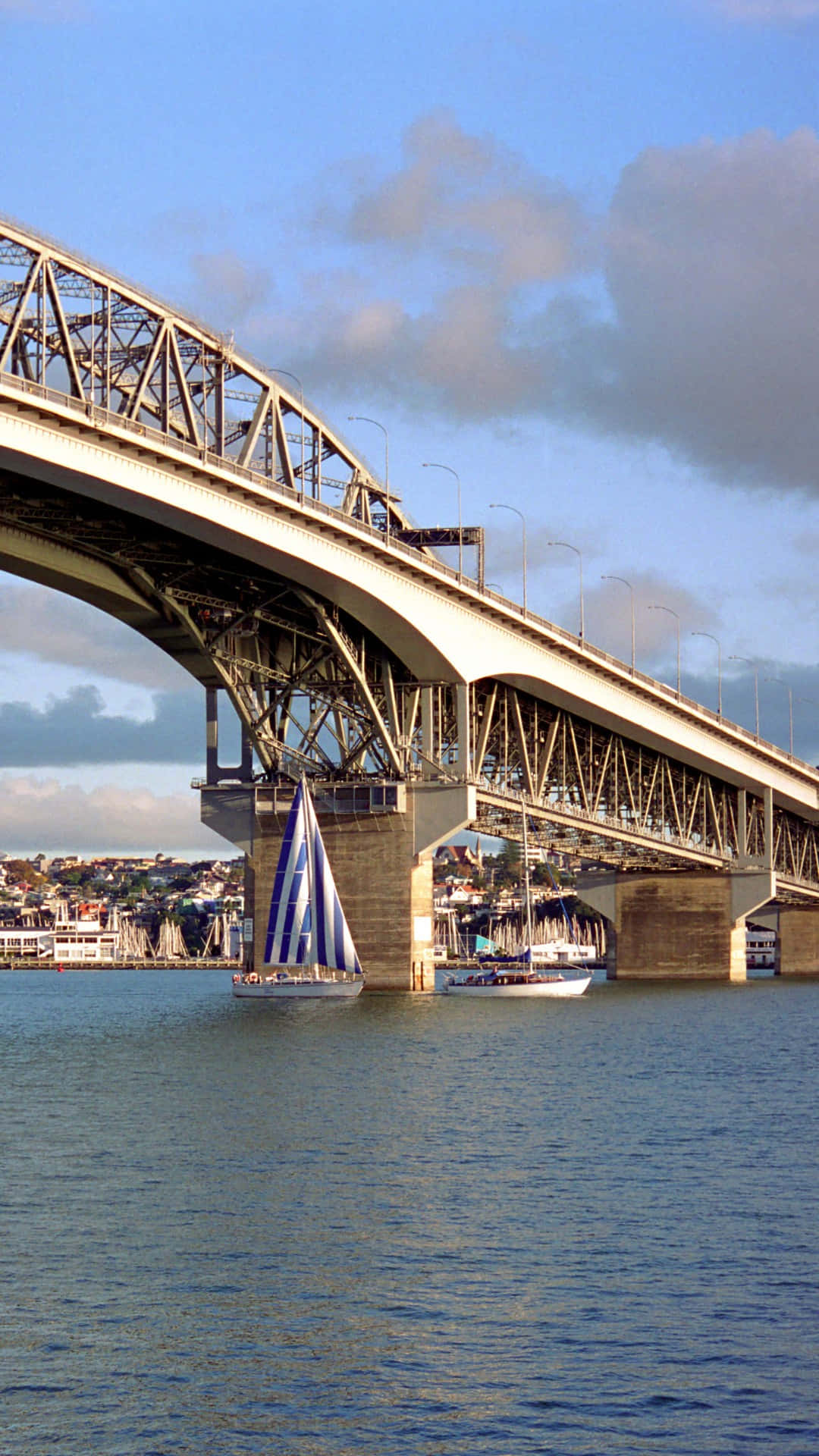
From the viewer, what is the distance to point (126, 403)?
6078 cm

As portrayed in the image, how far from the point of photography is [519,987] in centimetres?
10331

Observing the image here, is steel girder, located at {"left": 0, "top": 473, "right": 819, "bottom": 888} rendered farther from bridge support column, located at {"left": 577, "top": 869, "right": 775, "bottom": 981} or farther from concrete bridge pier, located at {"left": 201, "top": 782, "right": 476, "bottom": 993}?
bridge support column, located at {"left": 577, "top": 869, "right": 775, "bottom": 981}

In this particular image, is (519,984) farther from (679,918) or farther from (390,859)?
(679,918)

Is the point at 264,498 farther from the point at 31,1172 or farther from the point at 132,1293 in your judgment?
the point at 132,1293

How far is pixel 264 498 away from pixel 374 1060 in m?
21.4

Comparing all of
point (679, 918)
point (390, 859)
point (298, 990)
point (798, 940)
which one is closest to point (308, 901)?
point (390, 859)

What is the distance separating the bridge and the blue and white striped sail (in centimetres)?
159

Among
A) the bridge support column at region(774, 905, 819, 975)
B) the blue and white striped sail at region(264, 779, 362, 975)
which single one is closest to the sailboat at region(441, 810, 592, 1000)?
the blue and white striped sail at region(264, 779, 362, 975)

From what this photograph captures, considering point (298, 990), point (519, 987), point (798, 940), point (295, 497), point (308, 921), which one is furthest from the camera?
point (798, 940)

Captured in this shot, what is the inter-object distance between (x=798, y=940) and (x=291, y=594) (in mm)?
97400

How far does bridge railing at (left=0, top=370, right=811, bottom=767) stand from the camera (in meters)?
54.6

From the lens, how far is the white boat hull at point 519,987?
101 meters

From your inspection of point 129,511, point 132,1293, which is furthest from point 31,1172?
point 129,511

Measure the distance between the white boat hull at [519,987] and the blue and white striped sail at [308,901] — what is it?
57.1 feet
